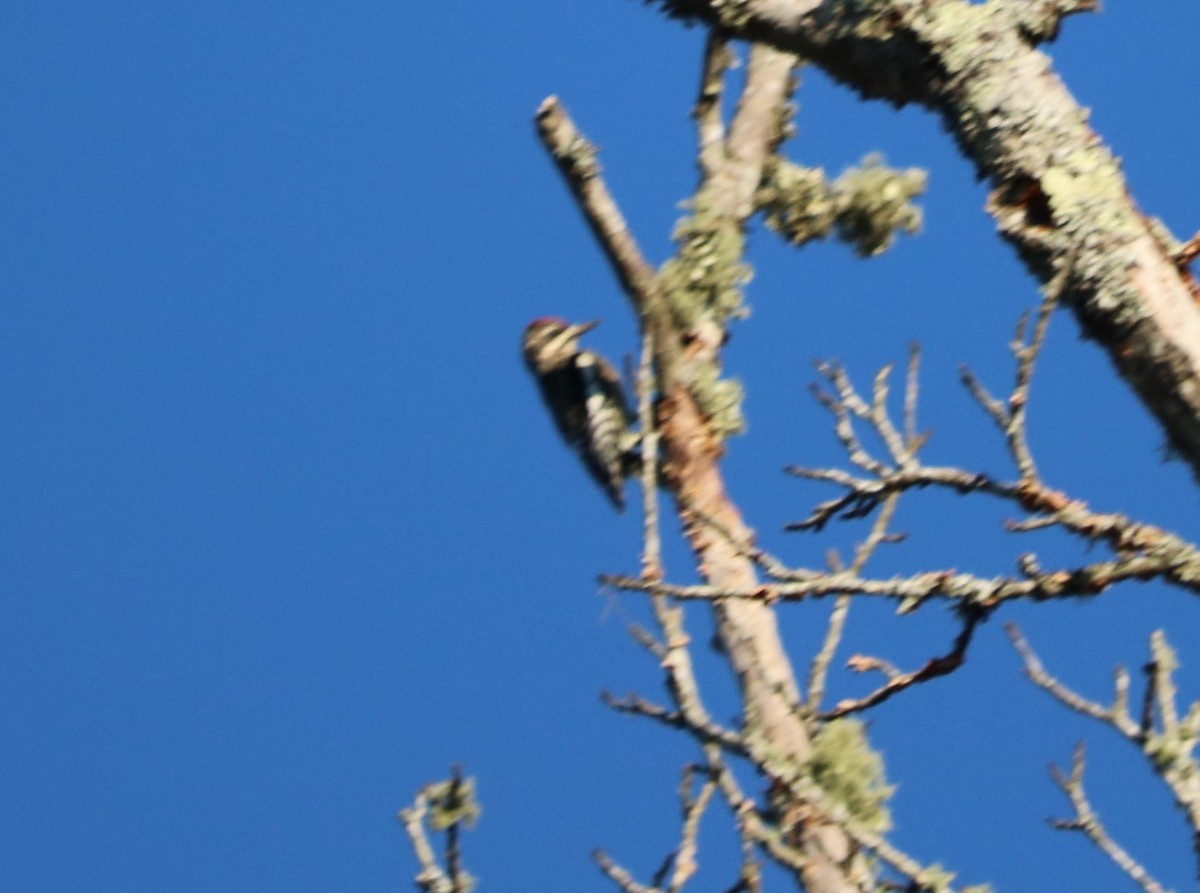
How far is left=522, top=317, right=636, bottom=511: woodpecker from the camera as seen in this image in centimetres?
680

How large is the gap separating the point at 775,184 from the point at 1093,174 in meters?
3.52

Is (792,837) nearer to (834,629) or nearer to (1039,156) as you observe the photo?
(834,629)

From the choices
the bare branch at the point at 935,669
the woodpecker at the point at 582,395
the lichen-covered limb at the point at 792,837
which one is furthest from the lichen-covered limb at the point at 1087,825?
the woodpecker at the point at 582,395

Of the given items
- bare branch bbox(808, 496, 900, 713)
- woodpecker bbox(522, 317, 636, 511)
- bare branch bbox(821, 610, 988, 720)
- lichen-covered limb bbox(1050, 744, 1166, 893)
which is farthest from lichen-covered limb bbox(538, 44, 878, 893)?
bare branch bbox(821, 610, 988, 720)

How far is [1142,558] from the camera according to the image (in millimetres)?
2381

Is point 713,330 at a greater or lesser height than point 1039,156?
greater

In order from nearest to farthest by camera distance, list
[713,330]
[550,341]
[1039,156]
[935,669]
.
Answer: [935,669] < [1039,156] < [713,330] < [550,341]

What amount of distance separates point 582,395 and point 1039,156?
16.0ft

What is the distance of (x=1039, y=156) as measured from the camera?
261 cm

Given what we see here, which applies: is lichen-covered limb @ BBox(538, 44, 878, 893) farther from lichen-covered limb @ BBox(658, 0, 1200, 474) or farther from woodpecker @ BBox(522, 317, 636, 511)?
lichen-covered limb @ BBox(658, 0, 1200, 474)

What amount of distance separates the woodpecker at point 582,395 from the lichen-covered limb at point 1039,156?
3488 millimetres

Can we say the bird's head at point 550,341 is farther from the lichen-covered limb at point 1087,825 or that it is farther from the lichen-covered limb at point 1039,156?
the lichen-covered limb at point 1039,156

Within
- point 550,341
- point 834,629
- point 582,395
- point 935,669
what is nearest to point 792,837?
point 834,629

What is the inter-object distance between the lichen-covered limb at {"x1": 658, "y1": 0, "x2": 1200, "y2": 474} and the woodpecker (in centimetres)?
349
